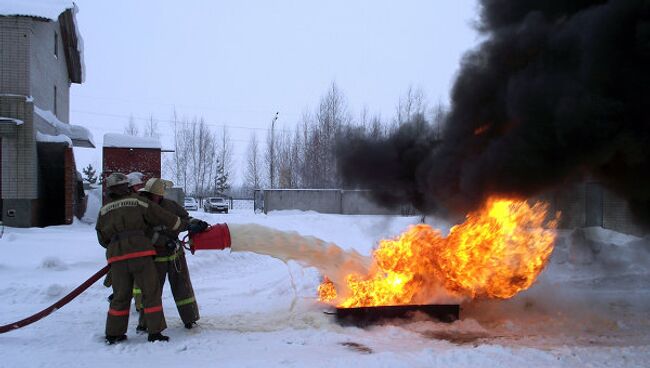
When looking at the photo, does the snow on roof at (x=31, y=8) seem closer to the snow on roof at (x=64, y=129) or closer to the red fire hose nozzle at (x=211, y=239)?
the snow on roof at (x=64, y=129)

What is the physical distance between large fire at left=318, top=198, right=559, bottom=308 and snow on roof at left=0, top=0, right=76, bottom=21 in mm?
12712

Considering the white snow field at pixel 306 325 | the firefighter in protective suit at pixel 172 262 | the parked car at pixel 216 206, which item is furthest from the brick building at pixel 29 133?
the parked car at pixel 216 206

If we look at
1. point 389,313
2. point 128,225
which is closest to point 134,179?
point 128,225

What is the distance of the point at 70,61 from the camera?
21969 mm

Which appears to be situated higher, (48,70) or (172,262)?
(48,70)

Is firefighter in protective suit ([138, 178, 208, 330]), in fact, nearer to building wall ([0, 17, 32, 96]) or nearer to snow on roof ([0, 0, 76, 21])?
building wall ([0, 17, 32, 96])

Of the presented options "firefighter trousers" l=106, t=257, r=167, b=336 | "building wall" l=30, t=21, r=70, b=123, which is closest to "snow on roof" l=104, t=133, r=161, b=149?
"building wall" l=30, t=21, r=70, b=123

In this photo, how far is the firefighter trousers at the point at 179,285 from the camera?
5.74 metres

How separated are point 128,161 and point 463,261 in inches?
503

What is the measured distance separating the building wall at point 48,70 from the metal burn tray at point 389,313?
507 inches

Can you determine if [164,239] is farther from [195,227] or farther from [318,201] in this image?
[318,201]

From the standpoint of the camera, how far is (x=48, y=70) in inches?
679

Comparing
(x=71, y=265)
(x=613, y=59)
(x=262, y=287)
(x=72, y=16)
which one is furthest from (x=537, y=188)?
(x=72, y=16)

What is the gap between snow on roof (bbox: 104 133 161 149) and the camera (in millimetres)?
16297
